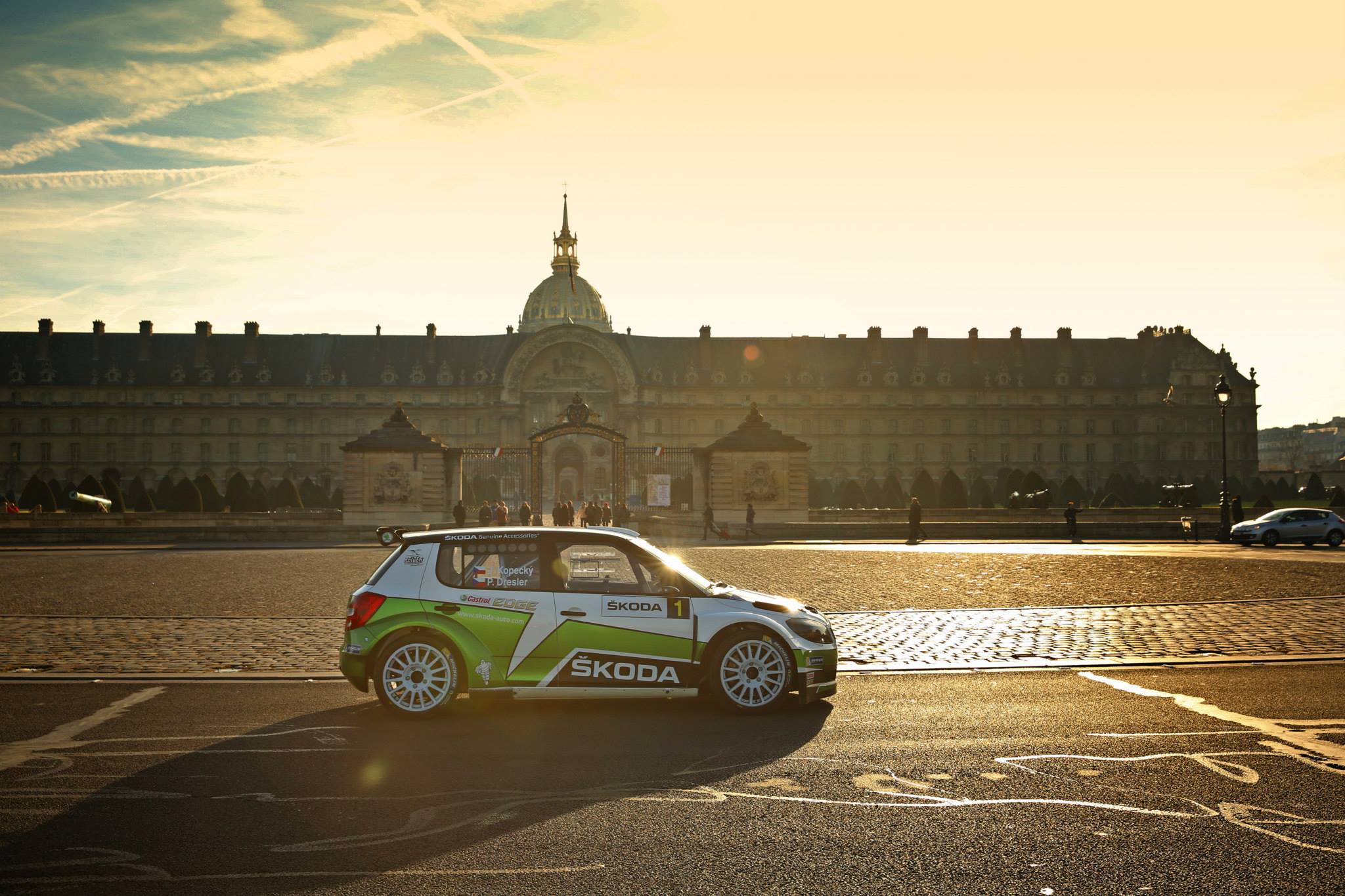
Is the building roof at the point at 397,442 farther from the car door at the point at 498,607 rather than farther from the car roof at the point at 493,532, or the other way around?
the car door at the point at 498,607

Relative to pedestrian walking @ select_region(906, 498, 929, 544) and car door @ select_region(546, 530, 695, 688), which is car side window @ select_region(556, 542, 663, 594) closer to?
car door @ select_region(546, 530, 695, 688)

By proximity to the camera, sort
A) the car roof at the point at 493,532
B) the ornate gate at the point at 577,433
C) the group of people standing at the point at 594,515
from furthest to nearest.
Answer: the ornate gate at the point at 577,433 → the group of people standing at the point at 594,515 → the car roof at the point at 493,532

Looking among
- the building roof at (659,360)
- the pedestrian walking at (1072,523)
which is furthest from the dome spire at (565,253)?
the pedestrian walking at (1072,523)

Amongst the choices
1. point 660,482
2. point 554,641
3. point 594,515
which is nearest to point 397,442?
point 594,515

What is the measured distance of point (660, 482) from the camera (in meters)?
51.8

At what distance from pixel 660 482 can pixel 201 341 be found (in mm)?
71987

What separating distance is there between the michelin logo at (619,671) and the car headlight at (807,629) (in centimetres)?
98

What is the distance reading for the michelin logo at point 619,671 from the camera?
9.62 meters

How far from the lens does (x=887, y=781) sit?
7.37 m

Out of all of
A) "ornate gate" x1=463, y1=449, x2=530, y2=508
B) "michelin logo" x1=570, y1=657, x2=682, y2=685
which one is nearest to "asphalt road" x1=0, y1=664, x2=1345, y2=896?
"michelin logo" x1=570, y1=657, x2=682, y2=685

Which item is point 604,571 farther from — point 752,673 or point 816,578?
point 816,578

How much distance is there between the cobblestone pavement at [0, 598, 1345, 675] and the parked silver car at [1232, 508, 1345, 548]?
69.5 ft

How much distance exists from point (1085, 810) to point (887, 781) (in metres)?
1.14

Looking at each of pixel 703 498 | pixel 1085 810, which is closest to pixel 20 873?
pixel 1085 810
